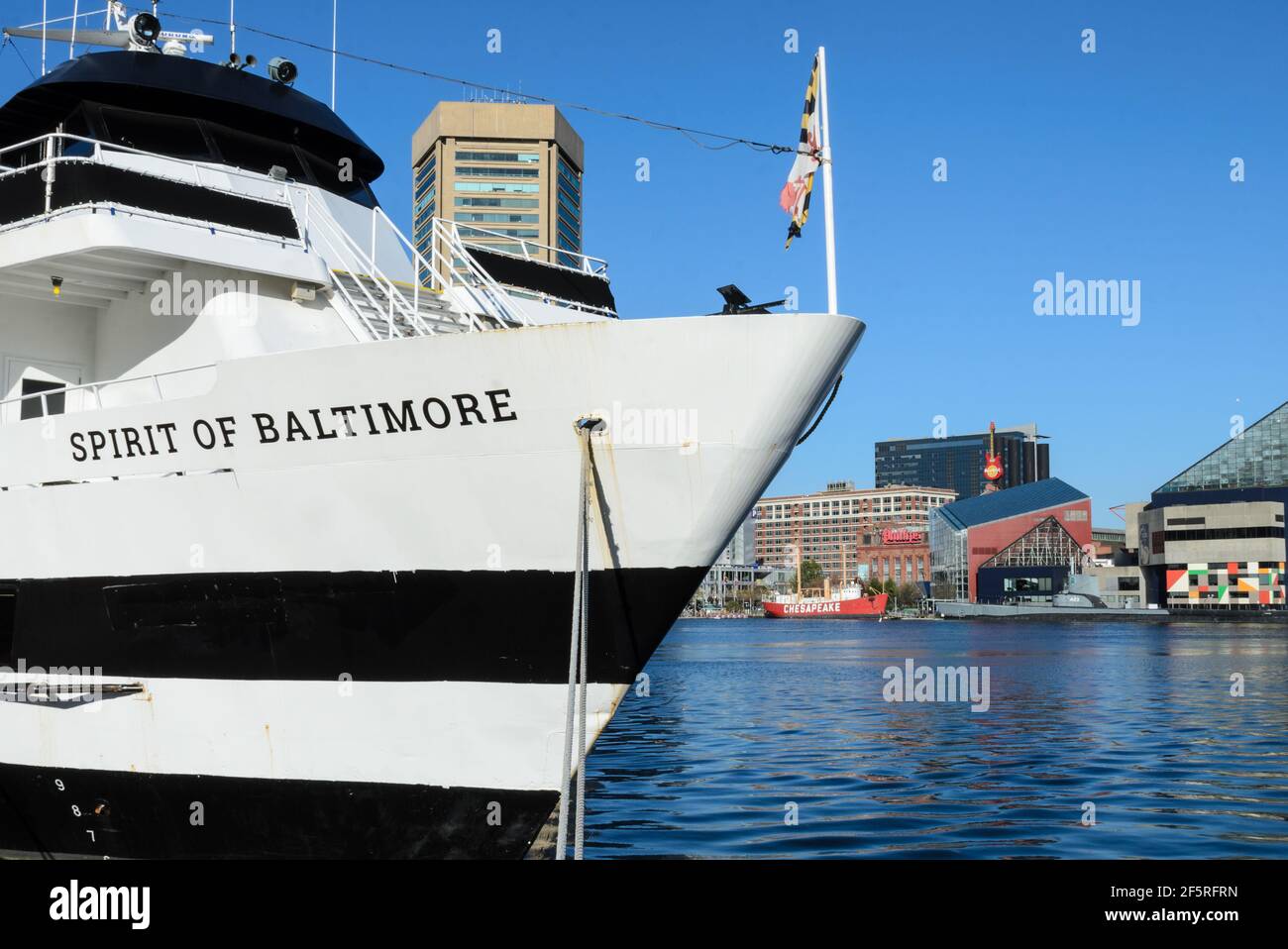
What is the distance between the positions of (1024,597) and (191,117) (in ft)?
404

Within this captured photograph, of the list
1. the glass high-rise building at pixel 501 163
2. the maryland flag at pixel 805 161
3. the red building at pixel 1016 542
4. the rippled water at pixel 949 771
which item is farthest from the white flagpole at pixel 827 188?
the red building at pixel 1016 542

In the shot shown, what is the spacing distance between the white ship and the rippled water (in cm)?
457

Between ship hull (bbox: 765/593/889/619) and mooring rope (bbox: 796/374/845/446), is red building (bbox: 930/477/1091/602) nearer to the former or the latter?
ship hull (bbox: 765/593/889/619)

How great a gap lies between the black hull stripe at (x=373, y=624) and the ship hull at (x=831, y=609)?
13429cm

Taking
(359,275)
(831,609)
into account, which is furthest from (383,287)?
(831,609)

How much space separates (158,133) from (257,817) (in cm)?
744

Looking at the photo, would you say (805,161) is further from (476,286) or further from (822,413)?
(476,286)

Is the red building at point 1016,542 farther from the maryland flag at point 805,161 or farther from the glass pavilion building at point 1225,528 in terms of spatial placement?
the maryland flag at point 805,161

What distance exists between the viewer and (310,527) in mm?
8656

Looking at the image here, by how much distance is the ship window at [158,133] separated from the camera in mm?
11992

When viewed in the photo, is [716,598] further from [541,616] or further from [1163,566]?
[541,616]

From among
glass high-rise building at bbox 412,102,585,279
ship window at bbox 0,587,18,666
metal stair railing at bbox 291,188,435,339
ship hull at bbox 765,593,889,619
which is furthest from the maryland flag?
ship hull at bbox 765,593,889,619

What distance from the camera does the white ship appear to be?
799cm
